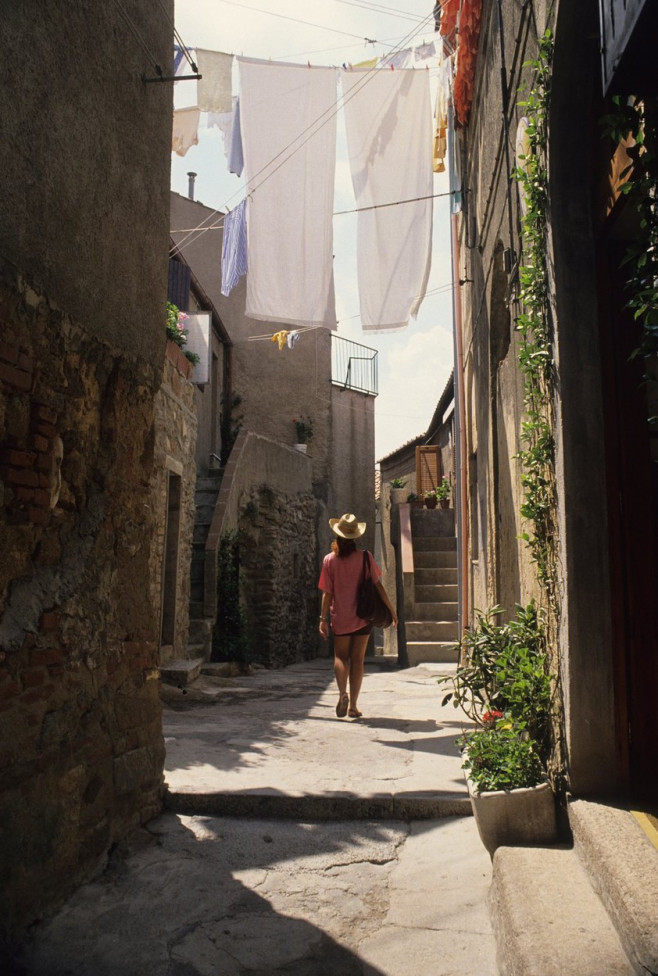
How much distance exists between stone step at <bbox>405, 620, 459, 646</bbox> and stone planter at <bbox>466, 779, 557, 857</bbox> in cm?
709

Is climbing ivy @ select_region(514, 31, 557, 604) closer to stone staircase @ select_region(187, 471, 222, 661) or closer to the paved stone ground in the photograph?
the paved stone ground

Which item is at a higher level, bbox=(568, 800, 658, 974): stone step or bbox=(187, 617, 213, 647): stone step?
bbox=(187, 617, 213, 647): stone step

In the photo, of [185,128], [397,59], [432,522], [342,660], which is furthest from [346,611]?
[185,128]

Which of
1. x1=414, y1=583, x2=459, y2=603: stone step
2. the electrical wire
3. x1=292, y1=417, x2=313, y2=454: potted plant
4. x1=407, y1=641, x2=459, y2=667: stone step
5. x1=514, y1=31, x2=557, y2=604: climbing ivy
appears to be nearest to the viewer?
x1=514, y1=31, x2=557, y2=604: climbing ivy

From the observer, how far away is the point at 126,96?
342 cm

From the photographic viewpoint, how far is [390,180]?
8.48 m

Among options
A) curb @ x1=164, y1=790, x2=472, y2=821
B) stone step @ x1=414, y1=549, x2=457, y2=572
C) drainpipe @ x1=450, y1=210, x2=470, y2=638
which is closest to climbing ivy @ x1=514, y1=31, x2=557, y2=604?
curb @ x1=164, y1=790, x2=472, y2=821

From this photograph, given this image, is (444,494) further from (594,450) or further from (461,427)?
(594,450)

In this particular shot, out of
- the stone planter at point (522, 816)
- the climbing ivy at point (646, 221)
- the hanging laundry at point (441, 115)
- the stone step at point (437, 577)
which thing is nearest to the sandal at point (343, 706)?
the stone planter at point (522, 816)

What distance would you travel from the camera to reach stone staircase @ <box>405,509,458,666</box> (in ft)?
31.9

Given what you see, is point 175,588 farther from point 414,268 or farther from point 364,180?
point 364,180

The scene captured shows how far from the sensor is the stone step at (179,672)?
718 cm

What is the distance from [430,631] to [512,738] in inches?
273

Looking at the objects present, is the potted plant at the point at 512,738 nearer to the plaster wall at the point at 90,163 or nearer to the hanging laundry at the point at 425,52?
the plaster wall at the point at 90,163
